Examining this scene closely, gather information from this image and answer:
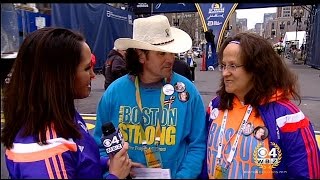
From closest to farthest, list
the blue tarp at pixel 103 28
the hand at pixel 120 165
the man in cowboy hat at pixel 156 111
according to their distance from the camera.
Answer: the hand at pixel 120 165 → the man in cowboy hat at pixel 156 111 → the blue tarp at pixel 103 28

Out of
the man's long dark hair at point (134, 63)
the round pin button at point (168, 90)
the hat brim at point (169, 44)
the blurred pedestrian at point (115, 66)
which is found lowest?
the blurred pedestrian at point (115, 66)

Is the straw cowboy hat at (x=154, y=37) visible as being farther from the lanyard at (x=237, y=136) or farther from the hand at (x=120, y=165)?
the hand at (x=120, y=165)

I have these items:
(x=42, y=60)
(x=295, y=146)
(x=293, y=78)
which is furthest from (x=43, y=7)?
(x=293, y=78)

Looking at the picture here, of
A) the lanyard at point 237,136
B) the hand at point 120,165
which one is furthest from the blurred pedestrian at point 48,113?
the lanyard at point 237,136

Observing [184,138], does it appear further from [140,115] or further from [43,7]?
[43,7]

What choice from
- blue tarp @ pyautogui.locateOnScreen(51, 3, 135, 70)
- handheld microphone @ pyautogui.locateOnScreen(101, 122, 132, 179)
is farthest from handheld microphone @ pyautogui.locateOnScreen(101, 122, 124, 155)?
blue tarp @ pyautogui.locateOnScreen(51, 3, 135, 70)

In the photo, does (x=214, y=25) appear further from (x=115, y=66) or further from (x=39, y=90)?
(x=39, y=90)

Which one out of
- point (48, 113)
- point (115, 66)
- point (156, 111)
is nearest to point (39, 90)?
point (48, 113)

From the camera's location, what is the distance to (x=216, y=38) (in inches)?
592

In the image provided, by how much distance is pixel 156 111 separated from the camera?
5.41 feet

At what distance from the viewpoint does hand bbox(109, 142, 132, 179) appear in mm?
1084

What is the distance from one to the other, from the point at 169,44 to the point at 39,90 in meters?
0.89

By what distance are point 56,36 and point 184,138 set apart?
83 centimetres

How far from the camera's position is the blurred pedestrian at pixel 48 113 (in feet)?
3.07
